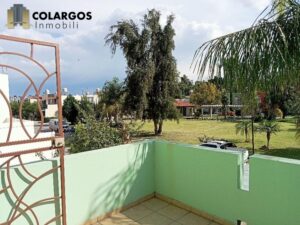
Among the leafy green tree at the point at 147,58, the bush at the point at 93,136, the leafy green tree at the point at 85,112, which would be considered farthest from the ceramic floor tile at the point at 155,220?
the leafy green tree at the point at 147,58

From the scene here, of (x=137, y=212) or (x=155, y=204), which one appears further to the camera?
(x=155, y=204)

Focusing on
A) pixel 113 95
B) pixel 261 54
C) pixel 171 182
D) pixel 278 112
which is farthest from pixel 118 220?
pixel 278 112

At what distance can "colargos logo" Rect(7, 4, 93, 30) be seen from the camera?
7.04 metres

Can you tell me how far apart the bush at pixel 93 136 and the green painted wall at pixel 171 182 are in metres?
1.63

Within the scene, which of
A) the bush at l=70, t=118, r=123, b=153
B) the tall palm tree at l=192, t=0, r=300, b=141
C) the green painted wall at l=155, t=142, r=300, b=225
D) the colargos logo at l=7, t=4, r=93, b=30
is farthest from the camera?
the colargos logo at l=7, t=4, r=93, b=30

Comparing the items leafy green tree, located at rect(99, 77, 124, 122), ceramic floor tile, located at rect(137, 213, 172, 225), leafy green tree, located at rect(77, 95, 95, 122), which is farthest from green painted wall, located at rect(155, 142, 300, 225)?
leafy green tree, located at rect(99, 77, 124, 122)

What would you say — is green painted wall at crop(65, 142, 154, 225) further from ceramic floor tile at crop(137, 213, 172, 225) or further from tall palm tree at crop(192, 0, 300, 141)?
tall palm tree at crop(192, 0, 300, 141)

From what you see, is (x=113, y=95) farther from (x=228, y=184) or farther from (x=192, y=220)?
(x=228, y=184)

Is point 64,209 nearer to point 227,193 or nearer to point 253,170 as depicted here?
point 227,193

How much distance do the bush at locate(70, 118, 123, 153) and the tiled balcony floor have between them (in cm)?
199

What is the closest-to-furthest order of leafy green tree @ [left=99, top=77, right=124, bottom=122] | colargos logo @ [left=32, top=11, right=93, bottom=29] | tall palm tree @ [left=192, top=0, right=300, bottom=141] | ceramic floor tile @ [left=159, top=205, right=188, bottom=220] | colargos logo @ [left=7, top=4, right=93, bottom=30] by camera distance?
tall palm tree @ [left=192, top=0, right=300, bottom=141], ceramic floor tile @ [left=159, top=205, right=188, bottom=220], colargos logo @ [left=7, top=4, right=93, bottom=30], colargos logo @ [left=32, top=11, right=93, bottom=29], leafy green tree @ [left=99, top=77, right=124, bottom=122]

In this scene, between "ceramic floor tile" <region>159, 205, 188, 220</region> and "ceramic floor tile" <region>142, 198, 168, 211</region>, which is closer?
"ceramic floor tile" <region>159, 205, 188, 220</region>

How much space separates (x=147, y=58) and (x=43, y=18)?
542 inches

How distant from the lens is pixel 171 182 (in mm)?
5000
